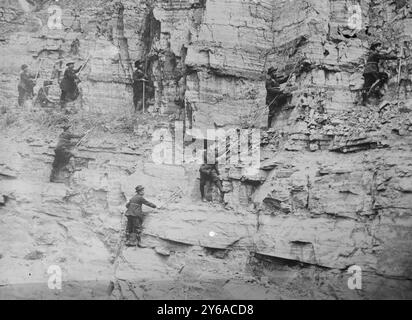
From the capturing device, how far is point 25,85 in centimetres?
1412

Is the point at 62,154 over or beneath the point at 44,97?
beneath

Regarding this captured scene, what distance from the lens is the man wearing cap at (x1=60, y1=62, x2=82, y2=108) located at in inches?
532

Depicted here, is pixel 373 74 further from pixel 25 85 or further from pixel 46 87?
pixel 25 85

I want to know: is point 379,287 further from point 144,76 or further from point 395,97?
point 144,76

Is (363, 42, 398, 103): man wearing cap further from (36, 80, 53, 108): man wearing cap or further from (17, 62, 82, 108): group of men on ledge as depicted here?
(36, 80, 53, 108): man wearing cap

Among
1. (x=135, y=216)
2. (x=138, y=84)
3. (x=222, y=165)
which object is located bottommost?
(x=135, y=216)

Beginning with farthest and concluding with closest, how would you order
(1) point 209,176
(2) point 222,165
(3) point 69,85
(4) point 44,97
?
(4) point 44,97, (3) point 69,85, (2) point 222,165, (1) point 209,176

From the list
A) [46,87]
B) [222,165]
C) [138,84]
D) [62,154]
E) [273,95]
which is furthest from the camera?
[46,87]

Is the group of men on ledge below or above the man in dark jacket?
above

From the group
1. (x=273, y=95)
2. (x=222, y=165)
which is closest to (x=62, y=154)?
(x=222, y=165)

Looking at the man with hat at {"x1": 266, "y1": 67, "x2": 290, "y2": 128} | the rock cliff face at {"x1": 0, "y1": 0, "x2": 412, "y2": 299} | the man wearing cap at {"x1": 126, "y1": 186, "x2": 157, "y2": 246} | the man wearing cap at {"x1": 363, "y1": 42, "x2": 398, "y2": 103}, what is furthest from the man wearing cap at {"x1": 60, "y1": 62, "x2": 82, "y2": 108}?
the man wearing cap at {"x1": 363, "y1": 42, "x2": 398, "y2": 103}

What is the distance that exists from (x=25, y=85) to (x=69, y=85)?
1.51 m

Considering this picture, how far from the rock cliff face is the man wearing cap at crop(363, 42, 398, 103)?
22 centimetres
